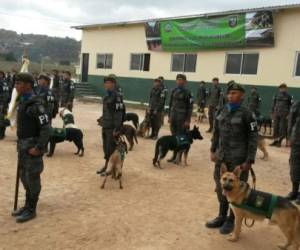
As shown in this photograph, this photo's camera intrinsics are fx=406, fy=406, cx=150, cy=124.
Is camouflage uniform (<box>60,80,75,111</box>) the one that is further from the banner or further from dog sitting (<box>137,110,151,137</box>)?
the banner

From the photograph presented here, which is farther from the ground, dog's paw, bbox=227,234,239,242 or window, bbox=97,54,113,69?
window, bbox=97,54,113,69

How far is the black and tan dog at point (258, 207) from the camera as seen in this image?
4609 mm

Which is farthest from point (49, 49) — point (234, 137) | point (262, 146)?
point (234, 137)

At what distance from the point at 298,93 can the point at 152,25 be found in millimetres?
9396

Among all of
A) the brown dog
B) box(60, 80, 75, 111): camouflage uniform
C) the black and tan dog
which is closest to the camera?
the black and tan dog

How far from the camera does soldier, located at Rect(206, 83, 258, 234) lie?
5.14 metres

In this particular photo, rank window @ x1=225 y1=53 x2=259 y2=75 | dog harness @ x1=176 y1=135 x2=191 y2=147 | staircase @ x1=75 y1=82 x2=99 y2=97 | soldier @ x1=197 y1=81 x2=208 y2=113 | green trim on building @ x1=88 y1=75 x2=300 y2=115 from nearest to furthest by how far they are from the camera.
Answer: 1. dog harness @ x1=176 y1=135 x2=191 y2=147
2. green trim on building @ x1=88 y1=75 x2=300 y2=115
3. soldier @ x1=197 y1=81 x2=208 y2=113
4. window @ x1=225 y1=53 x2=259 y2=75
5. staircase @ x1=75 y1=82 x2=99 y2=97

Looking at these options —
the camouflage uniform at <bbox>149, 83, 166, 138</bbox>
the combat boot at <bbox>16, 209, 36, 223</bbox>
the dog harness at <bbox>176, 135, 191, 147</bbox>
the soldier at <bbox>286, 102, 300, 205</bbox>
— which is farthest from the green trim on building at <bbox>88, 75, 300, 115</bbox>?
the combat boot at <bbox>16, 209, 36, 223</bbox>

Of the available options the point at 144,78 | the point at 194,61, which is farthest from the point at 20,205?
the point at 144,78

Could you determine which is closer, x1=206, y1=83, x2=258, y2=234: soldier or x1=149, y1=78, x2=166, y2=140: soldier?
x1=206, y1=83, x2=258, y2=234: soldier

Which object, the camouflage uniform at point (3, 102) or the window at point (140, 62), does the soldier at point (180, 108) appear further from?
the window at point (140, 62)

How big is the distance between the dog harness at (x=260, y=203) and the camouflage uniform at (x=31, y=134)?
2641 millimetres

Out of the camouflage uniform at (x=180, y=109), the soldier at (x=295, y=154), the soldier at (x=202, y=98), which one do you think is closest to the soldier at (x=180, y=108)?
the camouflage uniform at (x=180, y=109)

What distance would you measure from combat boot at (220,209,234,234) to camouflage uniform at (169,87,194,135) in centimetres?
403
